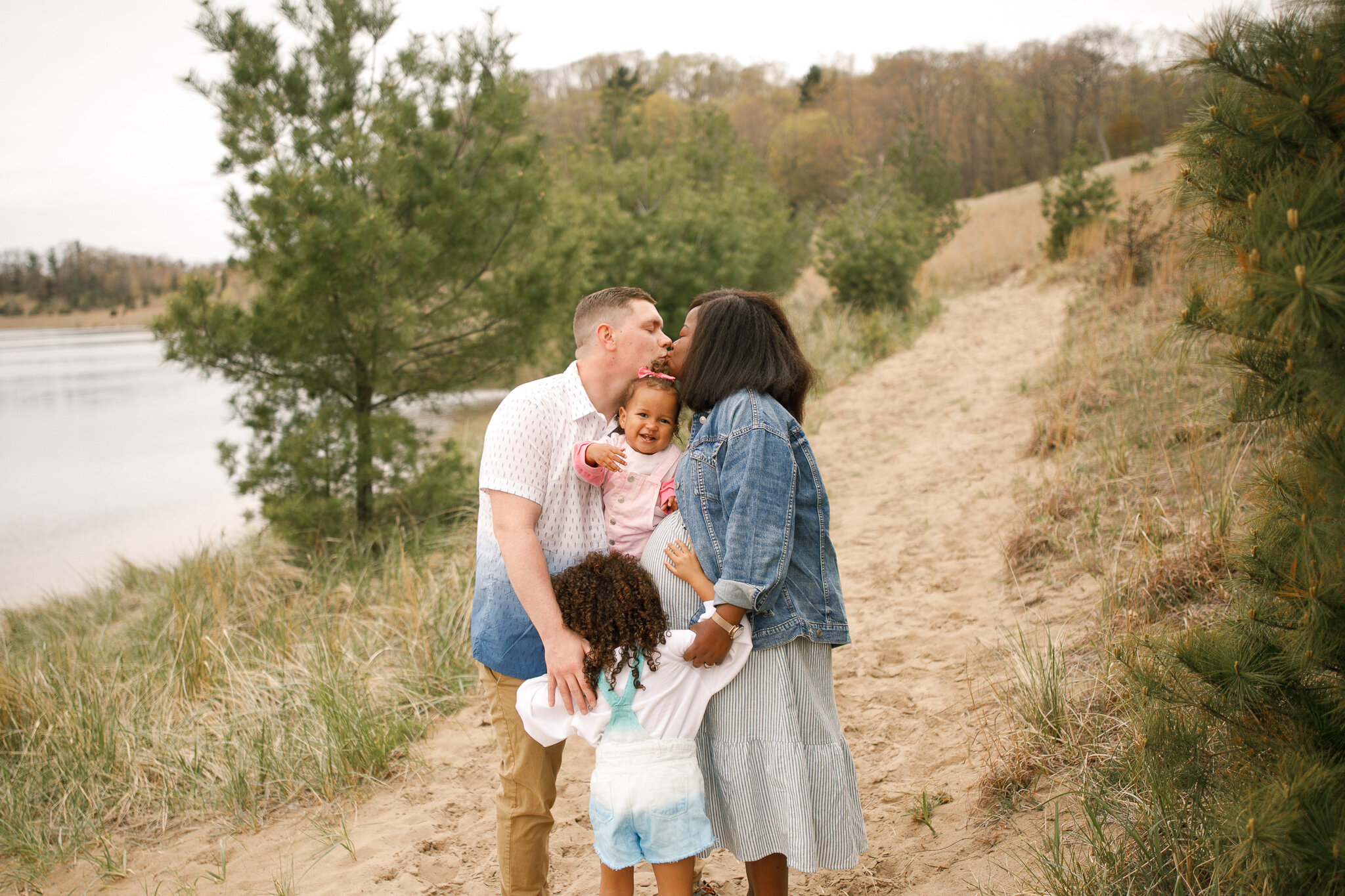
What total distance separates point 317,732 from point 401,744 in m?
0.43

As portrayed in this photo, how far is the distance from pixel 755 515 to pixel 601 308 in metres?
0.85

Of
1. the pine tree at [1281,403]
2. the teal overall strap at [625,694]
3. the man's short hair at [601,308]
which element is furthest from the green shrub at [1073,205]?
the teal overall strap at [625,694]

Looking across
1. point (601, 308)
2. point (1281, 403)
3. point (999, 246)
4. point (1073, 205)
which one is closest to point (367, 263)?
point (601, 308)

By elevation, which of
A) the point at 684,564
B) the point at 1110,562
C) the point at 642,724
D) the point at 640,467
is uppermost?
the point at 640,467

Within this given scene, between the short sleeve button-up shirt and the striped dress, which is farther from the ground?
the short sleeve button-up shirt

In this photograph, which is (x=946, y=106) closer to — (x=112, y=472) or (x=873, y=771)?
(x=112, y=472)

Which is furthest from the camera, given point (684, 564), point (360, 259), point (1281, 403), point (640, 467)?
point (360, 259)

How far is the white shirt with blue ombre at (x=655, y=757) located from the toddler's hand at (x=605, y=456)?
48cm

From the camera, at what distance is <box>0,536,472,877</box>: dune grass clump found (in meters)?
4.17

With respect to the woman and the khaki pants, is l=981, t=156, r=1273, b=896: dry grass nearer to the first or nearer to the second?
the woman

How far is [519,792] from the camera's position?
256 centimetres

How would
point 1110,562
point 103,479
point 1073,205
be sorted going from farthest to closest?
point 1073,205 < point 103,479 < point 1110,562

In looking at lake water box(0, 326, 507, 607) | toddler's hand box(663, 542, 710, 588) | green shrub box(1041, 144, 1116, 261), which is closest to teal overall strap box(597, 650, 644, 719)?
toddler's hand box(663, 542, 710, 588)

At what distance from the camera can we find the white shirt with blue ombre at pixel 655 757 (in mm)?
2182
